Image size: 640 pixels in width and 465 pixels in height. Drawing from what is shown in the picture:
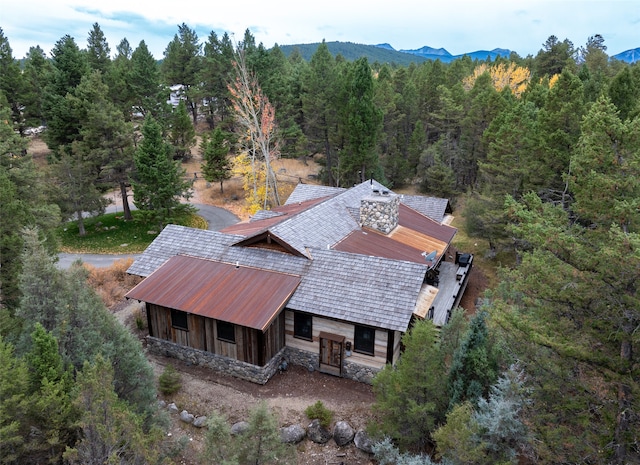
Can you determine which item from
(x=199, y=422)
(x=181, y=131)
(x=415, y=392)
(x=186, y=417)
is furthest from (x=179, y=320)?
(x=181, y=131)

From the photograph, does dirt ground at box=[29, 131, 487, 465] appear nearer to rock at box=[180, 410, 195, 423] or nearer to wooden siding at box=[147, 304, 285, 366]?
rock at box=[180, 410, 195, 423]

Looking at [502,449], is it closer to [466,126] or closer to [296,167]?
[466,126]

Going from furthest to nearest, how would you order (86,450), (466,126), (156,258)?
(466,126), (156,258), (86,450)

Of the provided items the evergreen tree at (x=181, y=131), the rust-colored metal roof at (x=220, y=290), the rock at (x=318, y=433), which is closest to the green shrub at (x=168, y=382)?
the rust-colored metal roof at (x=220, y=290)

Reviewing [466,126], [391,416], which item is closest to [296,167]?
[466,126]

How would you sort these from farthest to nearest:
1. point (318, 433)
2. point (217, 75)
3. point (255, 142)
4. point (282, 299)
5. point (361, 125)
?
point (217, 75) < point (361, 125) < point (255, 142) < point (282, 299) < point (318, 433)

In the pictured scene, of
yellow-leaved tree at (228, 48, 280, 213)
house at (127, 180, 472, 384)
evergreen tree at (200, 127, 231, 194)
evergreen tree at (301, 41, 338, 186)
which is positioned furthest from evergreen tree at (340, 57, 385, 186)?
house at (127, 180, 472, 384)

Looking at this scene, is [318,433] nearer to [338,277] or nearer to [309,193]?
[338,277]
